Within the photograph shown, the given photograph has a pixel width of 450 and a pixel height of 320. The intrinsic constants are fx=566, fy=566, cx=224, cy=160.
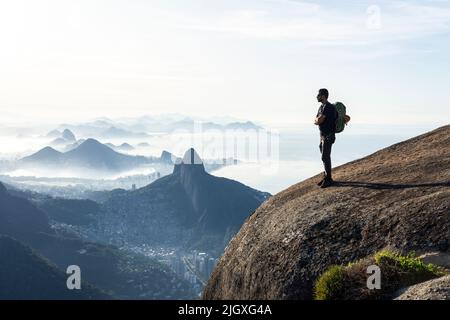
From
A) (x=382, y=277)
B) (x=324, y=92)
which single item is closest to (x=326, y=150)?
(x=324, y=92)

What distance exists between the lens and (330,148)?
80.7 feet

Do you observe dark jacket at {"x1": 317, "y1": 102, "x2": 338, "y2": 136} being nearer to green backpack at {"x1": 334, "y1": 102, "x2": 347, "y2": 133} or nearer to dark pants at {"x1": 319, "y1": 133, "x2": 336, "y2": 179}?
dark pants at {"x1": 319, "y1": 133, "x2": 336, "y2": 179}

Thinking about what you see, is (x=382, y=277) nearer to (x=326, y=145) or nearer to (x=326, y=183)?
(x=326, y=145)

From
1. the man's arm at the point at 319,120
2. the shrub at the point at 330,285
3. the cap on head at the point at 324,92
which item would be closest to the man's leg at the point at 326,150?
the man's arm at the point at 319,120

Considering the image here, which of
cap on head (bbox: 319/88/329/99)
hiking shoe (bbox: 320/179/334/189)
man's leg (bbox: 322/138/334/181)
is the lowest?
hiking shoe (bbox: 320/179/334/189)

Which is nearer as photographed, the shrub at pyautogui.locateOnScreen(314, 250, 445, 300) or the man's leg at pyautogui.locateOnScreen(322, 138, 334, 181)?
the shrub at pyautogui.locateOnScreen(314, 250, 445, 300)

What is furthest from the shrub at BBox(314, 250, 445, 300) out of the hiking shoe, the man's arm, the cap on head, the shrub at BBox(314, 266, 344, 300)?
the hiking shoe

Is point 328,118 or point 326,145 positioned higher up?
point 328,118

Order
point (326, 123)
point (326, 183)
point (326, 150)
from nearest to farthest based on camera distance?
1. point (326, 123)
2. point (326, 150)
3. point (326, 183)

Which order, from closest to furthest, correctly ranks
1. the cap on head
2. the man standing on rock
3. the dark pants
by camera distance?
the cap on head
the man standing on rock
the dark pants
